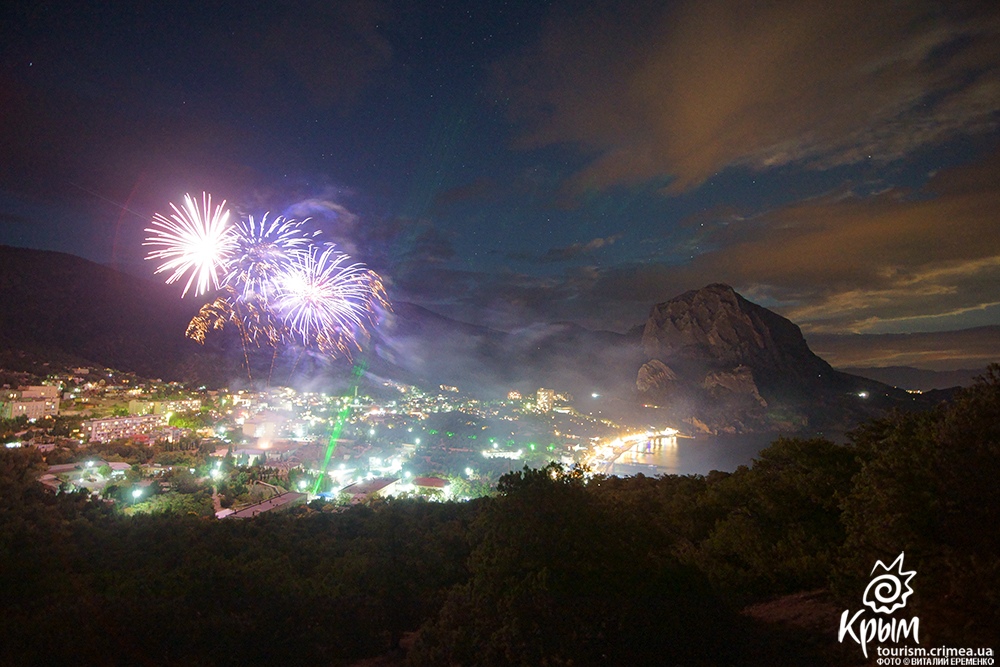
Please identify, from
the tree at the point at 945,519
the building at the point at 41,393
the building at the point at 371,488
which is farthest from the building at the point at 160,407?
the tree at the point at 945,519

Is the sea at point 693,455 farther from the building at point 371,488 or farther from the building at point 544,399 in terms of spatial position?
the building at point 544,399

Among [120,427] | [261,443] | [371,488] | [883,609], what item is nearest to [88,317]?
[120,427]

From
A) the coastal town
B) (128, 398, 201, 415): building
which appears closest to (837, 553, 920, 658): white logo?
the coastal town

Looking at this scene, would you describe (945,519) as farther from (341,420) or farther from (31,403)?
(341,420)

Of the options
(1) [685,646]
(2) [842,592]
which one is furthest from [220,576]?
(2) [842,592]

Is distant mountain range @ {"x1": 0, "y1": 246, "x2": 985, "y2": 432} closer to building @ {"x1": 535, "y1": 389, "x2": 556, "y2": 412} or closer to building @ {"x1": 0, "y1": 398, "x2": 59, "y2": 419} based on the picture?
building @ {"x1": 535, "y1": 389, "x2": 556, "y2": 412}

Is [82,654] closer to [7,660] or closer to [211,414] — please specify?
[7,660]
